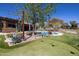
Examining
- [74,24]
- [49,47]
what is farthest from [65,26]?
[49,47]

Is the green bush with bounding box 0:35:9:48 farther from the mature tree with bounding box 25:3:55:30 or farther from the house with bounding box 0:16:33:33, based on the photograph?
the mature tree with bounding box 25:3:55:30

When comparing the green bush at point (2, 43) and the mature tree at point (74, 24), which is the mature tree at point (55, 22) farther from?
the green bush at point (2, 43)

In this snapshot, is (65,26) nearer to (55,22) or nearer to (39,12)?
(55,22)

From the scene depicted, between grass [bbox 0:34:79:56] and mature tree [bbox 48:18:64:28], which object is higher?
mature tree [bbox 48:18:64:28]

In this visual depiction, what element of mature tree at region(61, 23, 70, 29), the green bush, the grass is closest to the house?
the green bush

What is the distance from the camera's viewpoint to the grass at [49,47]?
1.93 m

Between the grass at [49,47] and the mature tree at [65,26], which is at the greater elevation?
the mature tree at [65,26]

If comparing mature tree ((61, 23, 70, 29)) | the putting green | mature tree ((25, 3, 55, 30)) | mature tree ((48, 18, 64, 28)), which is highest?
mature tree ((25, 3, 55, 30))

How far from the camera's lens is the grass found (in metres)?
1.93

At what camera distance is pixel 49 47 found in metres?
1.95

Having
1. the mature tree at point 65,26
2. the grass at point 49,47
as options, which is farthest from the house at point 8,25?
the mature tree at point 65,26

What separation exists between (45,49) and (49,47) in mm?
40

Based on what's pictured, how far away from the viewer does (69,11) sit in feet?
6.41

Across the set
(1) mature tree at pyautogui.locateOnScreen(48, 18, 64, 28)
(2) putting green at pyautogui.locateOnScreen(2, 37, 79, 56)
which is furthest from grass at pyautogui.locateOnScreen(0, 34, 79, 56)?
(1) mature tree at pyautogui.locateOnScreen(48, 18, 64, 28)
